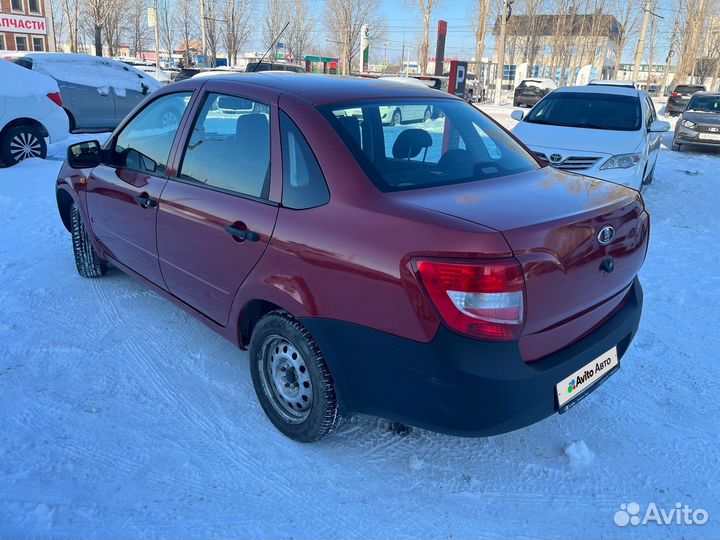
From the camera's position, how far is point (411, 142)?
3.04 metres

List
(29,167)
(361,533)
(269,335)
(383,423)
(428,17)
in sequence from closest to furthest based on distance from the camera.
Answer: (361,533) < (269,335) < (383,423) < (29,167) < (428,17)

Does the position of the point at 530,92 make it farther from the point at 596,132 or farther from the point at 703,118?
the point at 596,132

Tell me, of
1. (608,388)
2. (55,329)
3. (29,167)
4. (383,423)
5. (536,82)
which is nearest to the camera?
(383,423)

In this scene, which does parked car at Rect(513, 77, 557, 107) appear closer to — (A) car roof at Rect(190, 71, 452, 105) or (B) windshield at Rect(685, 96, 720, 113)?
(B) windshield at Rect(685, 96, 720, 113)

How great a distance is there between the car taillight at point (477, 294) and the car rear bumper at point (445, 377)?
0.06 meters

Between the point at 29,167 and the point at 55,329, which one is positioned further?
the point at 29,167

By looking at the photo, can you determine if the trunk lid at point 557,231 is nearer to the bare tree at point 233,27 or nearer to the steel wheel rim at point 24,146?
the steel wheel rim at point 24,146

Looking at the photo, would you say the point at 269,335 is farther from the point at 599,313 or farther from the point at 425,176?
the point at 599,313

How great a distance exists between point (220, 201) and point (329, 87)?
84 centimetres

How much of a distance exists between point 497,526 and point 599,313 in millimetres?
1040

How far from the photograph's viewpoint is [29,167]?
8469mm

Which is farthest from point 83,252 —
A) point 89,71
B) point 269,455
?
point 89,71

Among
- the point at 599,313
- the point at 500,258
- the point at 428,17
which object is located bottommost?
the point at 599,313

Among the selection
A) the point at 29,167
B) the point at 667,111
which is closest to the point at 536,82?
the point at 667,111
